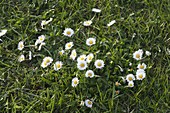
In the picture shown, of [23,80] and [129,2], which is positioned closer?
[23,80]

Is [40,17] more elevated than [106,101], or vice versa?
[40,17]

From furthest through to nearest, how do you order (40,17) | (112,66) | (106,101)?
(40,17) → (112,66) → (106,101)

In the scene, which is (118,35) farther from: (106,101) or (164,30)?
(106,101)

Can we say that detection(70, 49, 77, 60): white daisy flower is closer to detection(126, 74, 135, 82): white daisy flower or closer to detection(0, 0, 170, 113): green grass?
detection(0, 0, 170, 113): green grass

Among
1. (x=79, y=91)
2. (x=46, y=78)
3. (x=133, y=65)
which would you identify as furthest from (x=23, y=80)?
(x=133, y=65)

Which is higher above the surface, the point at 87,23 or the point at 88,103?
the point at 87,23

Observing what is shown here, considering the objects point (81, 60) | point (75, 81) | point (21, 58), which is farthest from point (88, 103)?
point (21, 58)

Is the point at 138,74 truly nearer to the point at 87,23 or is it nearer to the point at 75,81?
the point at 75,81

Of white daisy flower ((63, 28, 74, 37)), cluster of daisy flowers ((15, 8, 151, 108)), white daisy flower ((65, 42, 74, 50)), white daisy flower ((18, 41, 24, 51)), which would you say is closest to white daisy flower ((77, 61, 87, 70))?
cluster of daisy flowers ((15, 8, 151, 108))

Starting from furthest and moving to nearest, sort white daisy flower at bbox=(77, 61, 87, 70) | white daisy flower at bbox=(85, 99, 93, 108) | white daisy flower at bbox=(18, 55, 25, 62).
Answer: white daisy flower at bbox=(18, 55, 25, 62), white daisy flower at bbox=(77, 61, 87, 70), white daisy flower at bbox=(85, 99, 93, 108)
